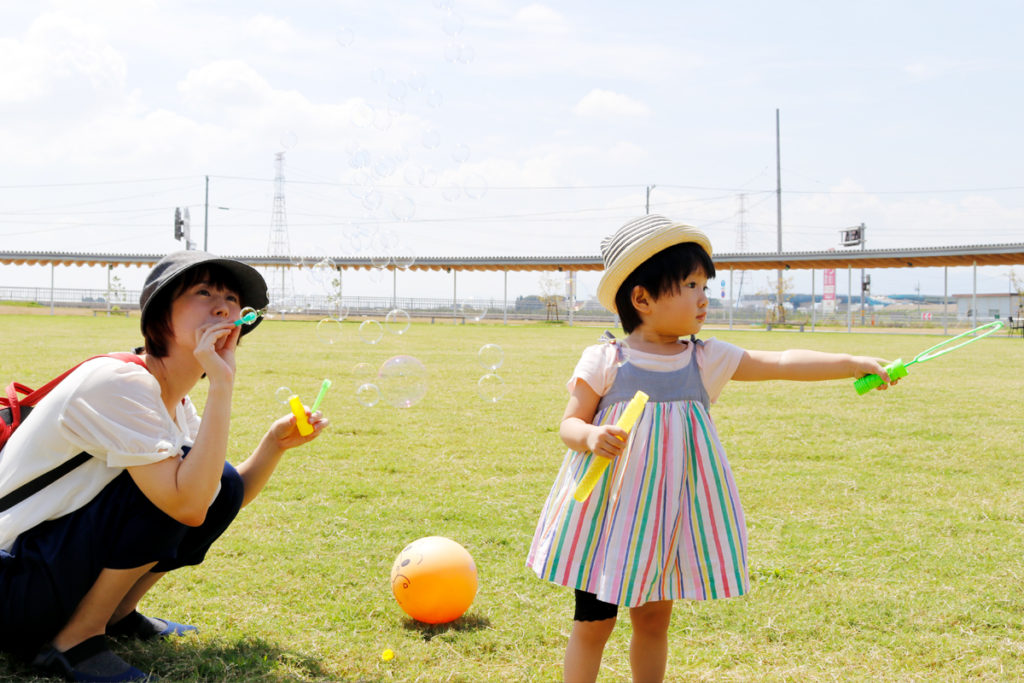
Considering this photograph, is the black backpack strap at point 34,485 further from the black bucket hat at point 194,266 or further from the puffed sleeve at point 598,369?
the puffed sleeve at point 598,369

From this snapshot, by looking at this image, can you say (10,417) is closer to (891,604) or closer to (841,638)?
(841,638)

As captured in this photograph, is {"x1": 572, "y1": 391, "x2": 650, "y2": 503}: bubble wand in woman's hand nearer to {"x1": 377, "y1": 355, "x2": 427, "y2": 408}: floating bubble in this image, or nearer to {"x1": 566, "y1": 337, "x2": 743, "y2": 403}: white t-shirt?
{"x1": 566, "y1": 337, "x2": 743, "y2": 403}: white t-shirt

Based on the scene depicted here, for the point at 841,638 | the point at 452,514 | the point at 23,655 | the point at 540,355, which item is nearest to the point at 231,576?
the point at 23,655

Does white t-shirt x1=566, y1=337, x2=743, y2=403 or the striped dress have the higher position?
white t-shirt x1=566, y1=337, x2=743, y2=403

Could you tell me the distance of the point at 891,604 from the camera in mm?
2877

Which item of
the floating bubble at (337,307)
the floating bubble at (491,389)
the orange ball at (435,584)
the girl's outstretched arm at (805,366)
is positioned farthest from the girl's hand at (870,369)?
the floating bubble at (337,307)

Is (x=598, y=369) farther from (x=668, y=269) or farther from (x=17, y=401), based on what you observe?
(x=17, y=401)

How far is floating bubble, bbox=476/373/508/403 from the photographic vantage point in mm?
8117

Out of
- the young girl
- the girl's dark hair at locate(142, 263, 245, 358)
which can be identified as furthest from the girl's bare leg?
the girl's dark hair at locate(142, 263, 245, 358)

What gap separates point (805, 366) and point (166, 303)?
179cm

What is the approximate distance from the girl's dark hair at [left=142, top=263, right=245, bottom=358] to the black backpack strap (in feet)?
1.21

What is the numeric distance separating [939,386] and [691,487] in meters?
8.72

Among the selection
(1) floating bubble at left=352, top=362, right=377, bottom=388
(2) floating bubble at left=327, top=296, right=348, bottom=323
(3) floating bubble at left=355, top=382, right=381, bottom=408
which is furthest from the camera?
(1) floating bubble at left=352, top=362, right=377, bottom=388

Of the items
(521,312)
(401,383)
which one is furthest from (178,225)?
(401,383)
